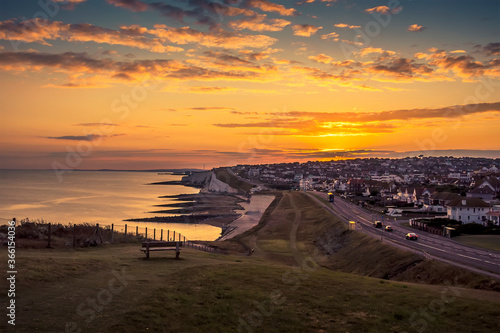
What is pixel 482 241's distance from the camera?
1938 inches

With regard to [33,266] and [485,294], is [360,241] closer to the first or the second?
[485,294]

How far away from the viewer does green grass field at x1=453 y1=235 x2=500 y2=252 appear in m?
44.8

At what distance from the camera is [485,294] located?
73.2 ft

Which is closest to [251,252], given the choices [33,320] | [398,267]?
[398,267]

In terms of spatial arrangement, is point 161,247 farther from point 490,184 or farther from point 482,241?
point 490,184

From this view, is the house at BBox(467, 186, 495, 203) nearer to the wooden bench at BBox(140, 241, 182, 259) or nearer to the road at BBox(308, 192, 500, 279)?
the road at BBox(308, 192, 500, 279)

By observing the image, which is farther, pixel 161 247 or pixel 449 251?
pixel 449 251

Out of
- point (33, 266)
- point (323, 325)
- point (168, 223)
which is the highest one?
point (33, 266)

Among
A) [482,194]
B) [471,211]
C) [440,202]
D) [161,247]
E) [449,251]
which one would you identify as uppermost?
[161,247]

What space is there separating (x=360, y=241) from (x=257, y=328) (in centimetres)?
4133

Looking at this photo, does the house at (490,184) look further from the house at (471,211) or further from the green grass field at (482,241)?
the green grass field at (482,241)

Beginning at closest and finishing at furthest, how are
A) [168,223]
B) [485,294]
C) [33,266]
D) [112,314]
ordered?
1. [112,314]
2. [33,266]
3. [485,294]
4. [168,223]

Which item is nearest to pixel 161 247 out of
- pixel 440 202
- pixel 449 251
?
pixel 449 251

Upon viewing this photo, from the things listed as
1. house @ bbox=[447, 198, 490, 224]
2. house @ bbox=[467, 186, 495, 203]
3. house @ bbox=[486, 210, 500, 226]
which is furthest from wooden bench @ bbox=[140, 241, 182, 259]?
house @ bbox=[467, 186, 495, 203]
